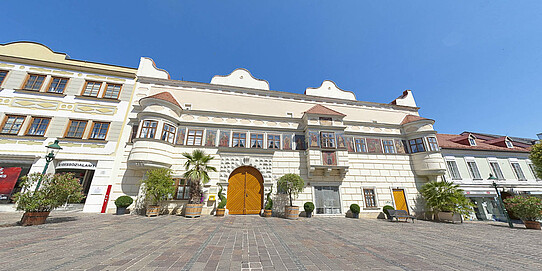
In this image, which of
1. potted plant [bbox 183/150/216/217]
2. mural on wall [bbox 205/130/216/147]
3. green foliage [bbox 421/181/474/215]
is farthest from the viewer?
mural on wall [bbox 205/130/216/147]

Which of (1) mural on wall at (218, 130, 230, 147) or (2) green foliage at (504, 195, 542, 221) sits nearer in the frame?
(2) green foliage at (504, 195, 542, 221)

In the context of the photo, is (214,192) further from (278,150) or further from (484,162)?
(484,162)

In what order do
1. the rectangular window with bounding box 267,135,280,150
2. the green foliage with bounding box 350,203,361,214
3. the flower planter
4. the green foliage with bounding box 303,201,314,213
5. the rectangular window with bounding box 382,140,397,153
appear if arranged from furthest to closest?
the rectangular window with bounding box 382,140,397,153 → the rectangular window with bounding box 267,135,280,150 → the green foliage with bounding box 350,203,361,214 → the green foliage with bounding box 303,201,314,213 → the flower planter

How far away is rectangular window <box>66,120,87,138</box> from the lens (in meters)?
12.8

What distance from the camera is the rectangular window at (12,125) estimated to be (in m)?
12.1

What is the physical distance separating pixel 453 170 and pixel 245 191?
19615mm

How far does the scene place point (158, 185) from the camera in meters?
11.1

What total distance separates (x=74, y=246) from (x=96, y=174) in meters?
9.98

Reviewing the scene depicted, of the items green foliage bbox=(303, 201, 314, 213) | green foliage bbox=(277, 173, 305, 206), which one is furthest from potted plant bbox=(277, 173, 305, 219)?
green foliage bbox=(303, 201, 314, 213)

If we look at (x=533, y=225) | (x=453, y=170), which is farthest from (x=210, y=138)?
(x=533, y=225)

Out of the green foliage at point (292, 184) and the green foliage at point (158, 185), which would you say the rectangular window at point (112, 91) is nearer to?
the green foliage at point (158, 185)

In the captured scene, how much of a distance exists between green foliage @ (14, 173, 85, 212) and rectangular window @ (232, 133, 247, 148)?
29.6 feet

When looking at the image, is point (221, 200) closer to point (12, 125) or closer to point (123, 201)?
point (123, 201)

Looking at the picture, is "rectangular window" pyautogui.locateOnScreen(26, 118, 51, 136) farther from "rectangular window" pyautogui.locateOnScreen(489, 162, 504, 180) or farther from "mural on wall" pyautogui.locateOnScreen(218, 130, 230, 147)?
"rectangular window" pyautogui.locateOnScreen(489, 162, 504, 180)
